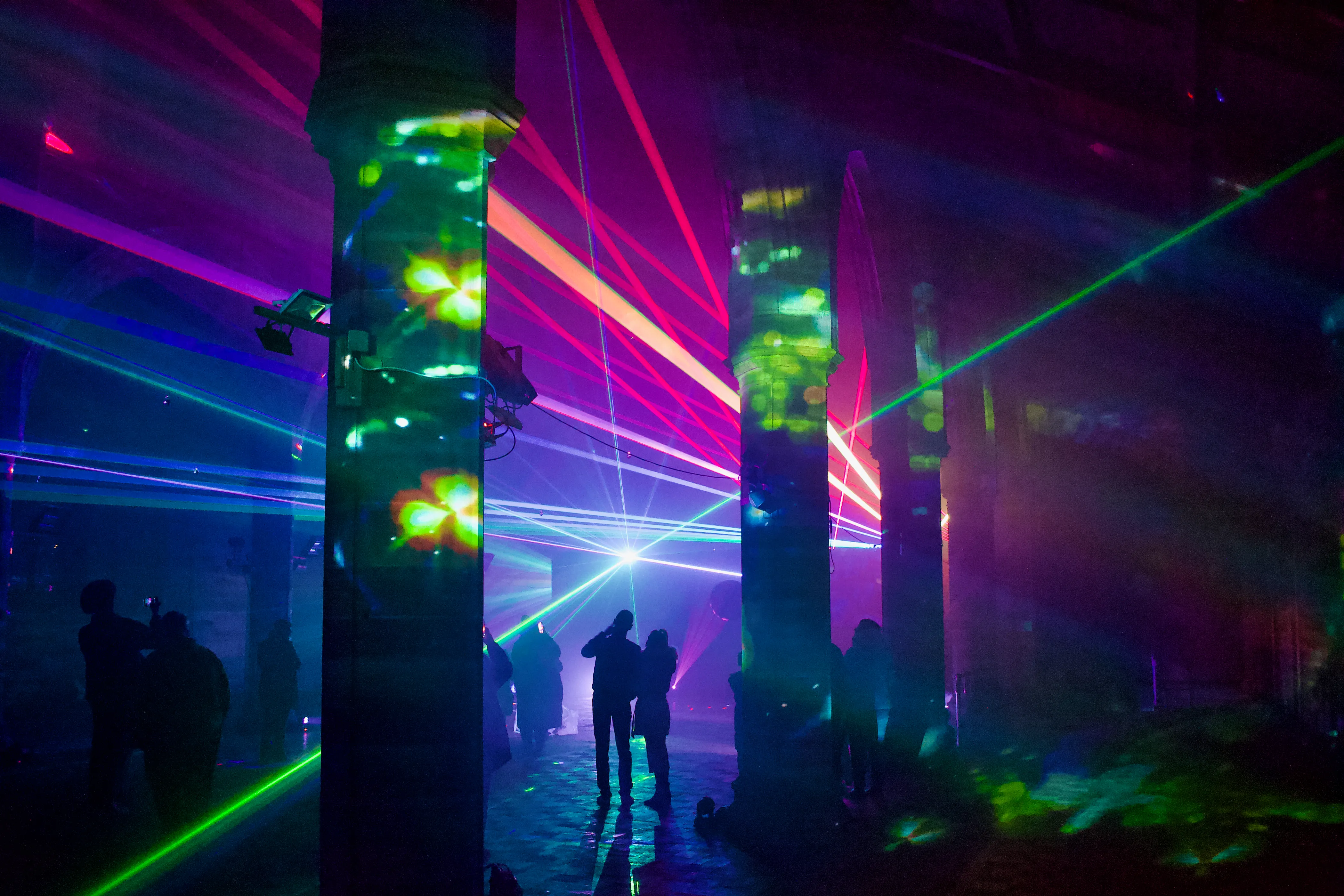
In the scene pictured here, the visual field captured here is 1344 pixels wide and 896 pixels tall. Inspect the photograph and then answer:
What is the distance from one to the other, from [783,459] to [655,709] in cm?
250

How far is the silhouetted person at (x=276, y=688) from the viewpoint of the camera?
9.53 meters

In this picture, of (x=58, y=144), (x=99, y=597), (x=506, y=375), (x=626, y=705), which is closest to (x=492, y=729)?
(x=626, y=705)

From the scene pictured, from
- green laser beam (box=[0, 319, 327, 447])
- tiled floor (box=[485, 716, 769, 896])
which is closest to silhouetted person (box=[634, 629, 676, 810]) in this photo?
tiled floor (box=[485, 716, 769, 896])

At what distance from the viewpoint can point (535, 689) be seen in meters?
10.9

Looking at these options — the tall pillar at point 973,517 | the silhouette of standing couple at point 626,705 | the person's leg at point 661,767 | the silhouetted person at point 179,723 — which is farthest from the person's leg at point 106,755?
the tall pillar at point 973,517

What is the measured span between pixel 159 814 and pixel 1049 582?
13.1 metres

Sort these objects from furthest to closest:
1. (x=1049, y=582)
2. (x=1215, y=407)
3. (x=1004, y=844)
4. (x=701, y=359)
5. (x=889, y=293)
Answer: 1. (x=701, y=359)
2. (x=1049, y=582)
3. (x=1215, y=407)
4. (x=889, y=293)
5. (x=1004, y=844)

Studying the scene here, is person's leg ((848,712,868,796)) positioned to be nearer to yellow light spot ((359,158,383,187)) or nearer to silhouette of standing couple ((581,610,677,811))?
silhouette of standing couple ((581,610,677,811))

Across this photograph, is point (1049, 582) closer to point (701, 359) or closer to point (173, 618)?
point (701, 359)

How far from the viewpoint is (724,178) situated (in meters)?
7.38

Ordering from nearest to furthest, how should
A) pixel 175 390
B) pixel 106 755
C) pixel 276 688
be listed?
pixel 106 755
pixel 276 688
pixel 175 390

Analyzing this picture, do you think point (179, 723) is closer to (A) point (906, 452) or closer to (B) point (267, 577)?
(B) point (267, 577)

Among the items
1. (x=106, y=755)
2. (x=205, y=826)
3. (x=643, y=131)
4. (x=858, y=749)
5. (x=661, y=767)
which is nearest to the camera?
(x=205, y=826)

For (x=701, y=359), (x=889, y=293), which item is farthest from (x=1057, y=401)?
(x=701, y=359)
